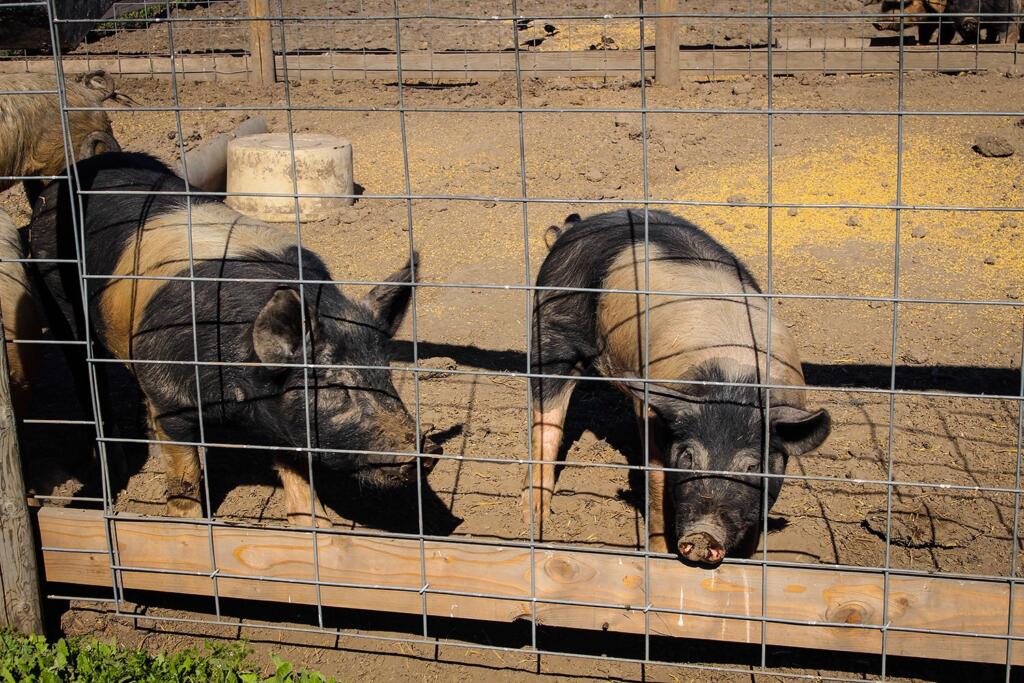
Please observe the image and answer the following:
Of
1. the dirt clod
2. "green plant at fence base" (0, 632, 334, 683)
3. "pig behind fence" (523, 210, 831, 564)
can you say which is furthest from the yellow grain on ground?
"green plant at fence base" (0, 632, 334, 683)

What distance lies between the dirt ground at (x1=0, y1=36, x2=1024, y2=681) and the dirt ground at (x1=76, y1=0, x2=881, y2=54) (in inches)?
91.4

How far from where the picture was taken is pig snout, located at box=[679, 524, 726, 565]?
3484 mm

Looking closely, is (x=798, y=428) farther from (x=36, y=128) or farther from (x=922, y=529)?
(x=36, y=128)

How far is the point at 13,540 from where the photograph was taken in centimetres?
374

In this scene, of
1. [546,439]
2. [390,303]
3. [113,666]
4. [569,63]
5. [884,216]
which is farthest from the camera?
[569,63]

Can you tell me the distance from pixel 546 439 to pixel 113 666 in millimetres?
2229

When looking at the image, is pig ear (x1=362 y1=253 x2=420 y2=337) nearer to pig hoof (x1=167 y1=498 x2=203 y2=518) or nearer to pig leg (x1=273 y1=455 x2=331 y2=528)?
pig leg (x1=273 y1=455 x2=331 y2=528)

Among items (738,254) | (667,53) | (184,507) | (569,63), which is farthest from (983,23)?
(184,507)

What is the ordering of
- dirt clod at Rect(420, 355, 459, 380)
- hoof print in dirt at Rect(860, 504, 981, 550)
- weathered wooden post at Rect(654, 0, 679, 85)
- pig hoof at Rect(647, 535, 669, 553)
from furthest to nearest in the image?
weathered wooden post at Rect(654, 0, 679, 85), dirt clod at Rect(420, 355, 459, 380), hoof print in dirt at Rect(860, 504, 981, 550), pig hoof at Rect(647, 535, 669, 553)

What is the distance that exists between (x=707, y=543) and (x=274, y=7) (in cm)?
1308

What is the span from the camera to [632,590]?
11.4 feet

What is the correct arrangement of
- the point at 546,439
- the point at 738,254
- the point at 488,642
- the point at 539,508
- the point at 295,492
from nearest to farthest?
the point at 488,642, the point at 295,492, the point at 539,508, the point at 546,439, the point at 738,254

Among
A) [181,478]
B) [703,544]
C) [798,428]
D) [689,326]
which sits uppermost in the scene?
[689,326]

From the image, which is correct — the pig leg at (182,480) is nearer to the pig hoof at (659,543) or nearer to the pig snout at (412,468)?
the pig snout at (412,468)
